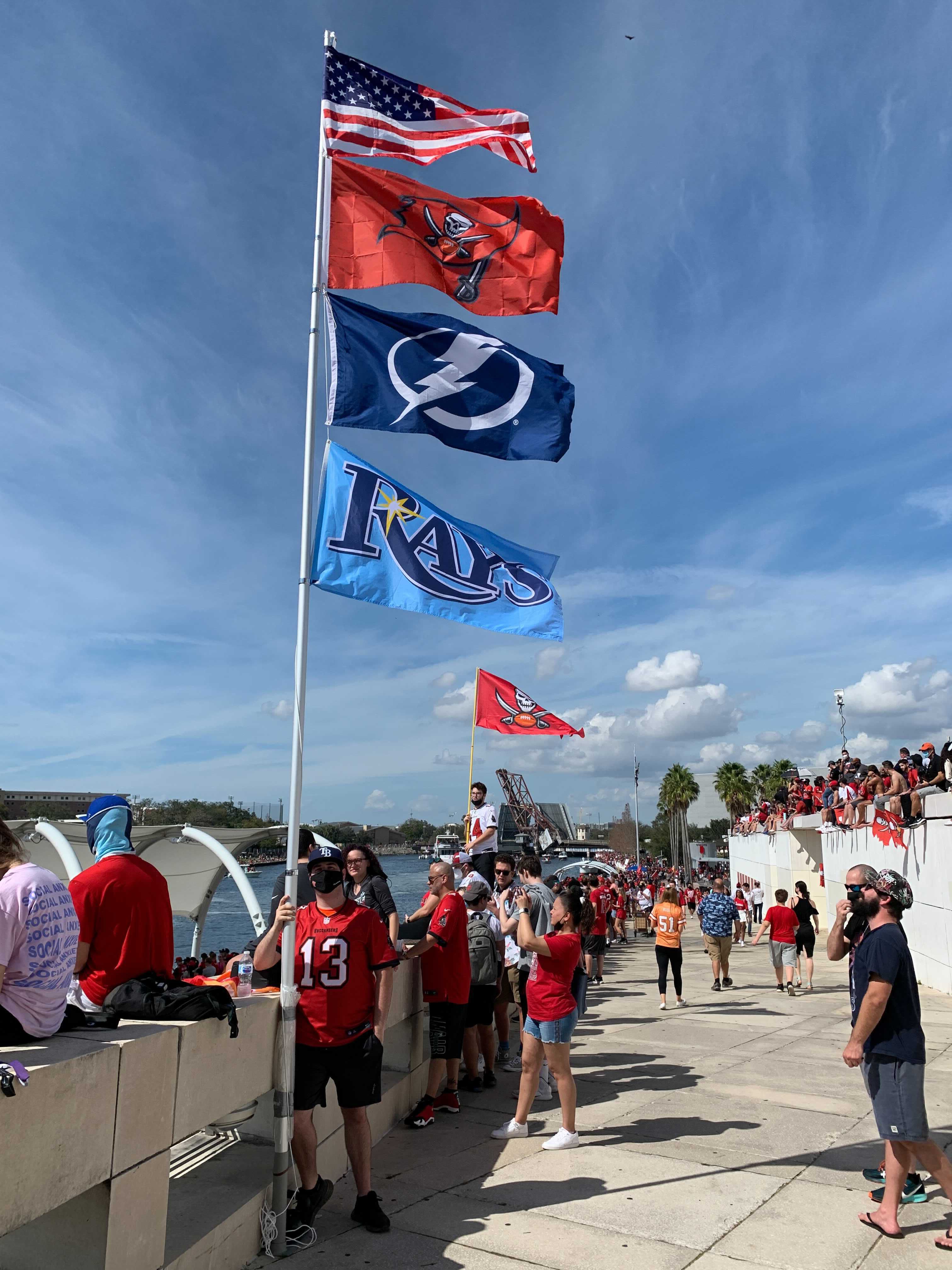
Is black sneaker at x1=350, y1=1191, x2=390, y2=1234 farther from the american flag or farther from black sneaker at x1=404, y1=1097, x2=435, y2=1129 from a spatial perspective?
the american flag

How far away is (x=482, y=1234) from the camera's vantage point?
450cm

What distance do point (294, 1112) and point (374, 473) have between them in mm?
3874

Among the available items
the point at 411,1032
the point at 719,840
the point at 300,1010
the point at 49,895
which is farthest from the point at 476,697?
the point at 719,840

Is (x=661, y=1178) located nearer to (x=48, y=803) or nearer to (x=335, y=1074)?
(x=335, y=1074)

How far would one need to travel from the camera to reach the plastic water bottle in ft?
18.1

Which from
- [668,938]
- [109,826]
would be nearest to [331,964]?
[109,826]

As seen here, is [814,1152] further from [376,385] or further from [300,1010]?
[376,385]

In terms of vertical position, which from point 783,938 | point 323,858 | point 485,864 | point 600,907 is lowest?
point 783,938

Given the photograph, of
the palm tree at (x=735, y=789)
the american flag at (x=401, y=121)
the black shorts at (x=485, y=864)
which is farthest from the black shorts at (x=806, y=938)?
the palm tree at (x=735, y=789)

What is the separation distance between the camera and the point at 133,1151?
3344mm

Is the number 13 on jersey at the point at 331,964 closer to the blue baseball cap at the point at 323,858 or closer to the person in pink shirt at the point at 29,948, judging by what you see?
the blue baseball cap at the point at 323,858

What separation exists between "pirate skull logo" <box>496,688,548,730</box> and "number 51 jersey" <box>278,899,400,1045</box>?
1007 centimetres

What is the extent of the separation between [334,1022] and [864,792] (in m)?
18.1

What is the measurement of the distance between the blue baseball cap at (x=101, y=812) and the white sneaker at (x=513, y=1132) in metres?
3.46
